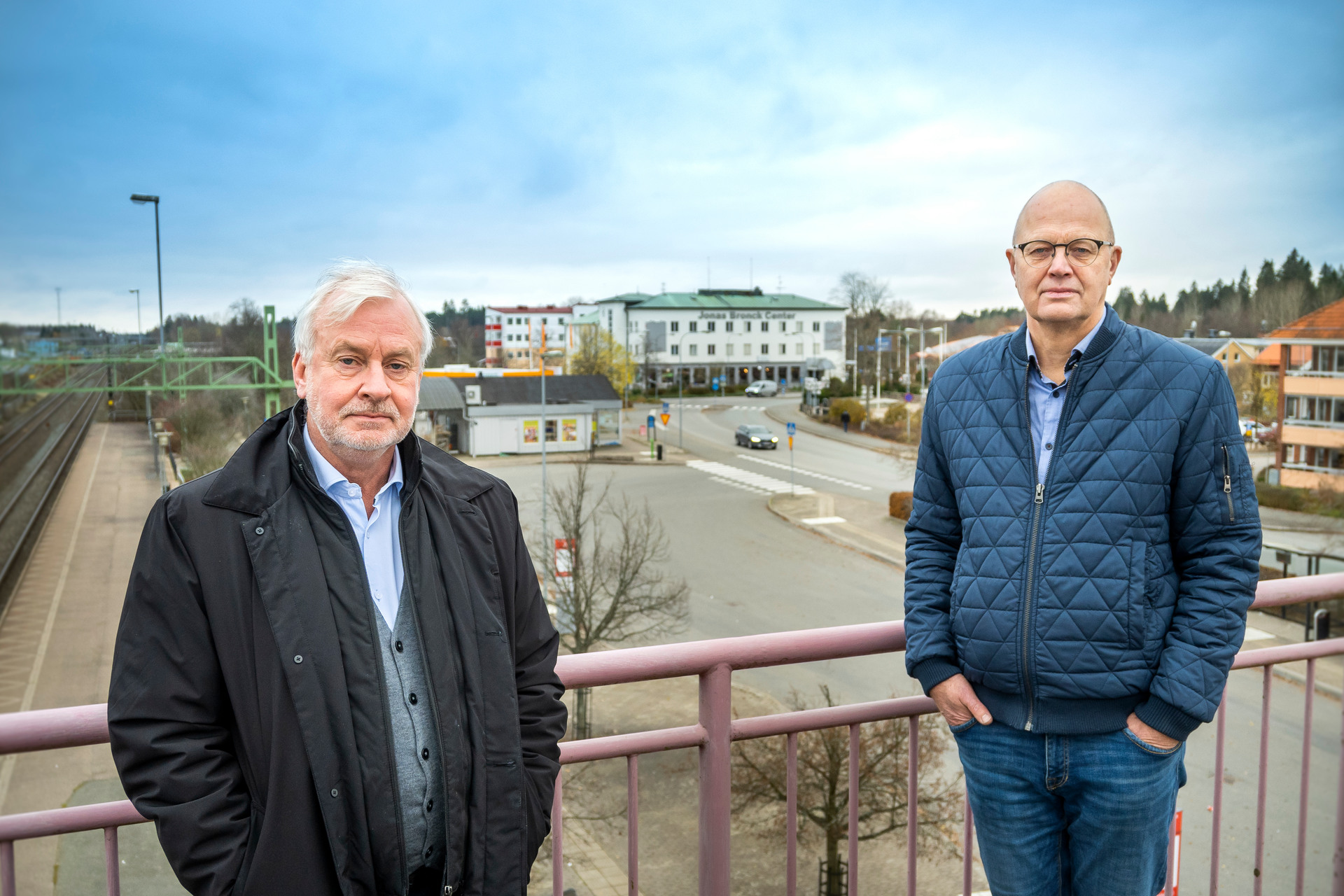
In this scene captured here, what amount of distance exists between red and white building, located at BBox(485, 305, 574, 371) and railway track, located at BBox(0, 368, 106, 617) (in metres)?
77.0

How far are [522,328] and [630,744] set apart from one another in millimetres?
118160

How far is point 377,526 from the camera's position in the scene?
159cm

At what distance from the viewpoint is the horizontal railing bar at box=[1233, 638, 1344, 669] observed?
2404mm

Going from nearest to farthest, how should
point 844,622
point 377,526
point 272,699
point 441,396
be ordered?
1. point 272,699
2. point 377,526
3. point 844,622
4. point 441,396

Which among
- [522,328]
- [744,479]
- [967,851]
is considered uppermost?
[522,328]

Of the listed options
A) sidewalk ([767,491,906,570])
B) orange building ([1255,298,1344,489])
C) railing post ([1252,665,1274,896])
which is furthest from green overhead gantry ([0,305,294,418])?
orange building ([1255,298,1344,489])

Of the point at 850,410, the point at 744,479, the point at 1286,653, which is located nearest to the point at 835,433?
the point at 850,410

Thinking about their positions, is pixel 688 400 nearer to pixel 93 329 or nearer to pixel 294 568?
pixel 93 329

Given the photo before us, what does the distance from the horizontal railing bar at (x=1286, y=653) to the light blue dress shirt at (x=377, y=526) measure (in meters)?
2.07

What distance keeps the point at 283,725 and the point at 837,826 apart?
15473 millimetres

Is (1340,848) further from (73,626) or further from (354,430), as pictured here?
(73,626)

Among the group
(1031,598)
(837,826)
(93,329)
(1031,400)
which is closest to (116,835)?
(1031,598)

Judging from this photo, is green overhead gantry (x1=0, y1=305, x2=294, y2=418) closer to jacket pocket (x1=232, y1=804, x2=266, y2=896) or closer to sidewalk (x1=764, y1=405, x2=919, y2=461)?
jacket pocket (x1=232, y1=804, x2=266, y2=896)

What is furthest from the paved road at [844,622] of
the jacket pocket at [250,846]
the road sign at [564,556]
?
the jacket pocket at [250,846]
